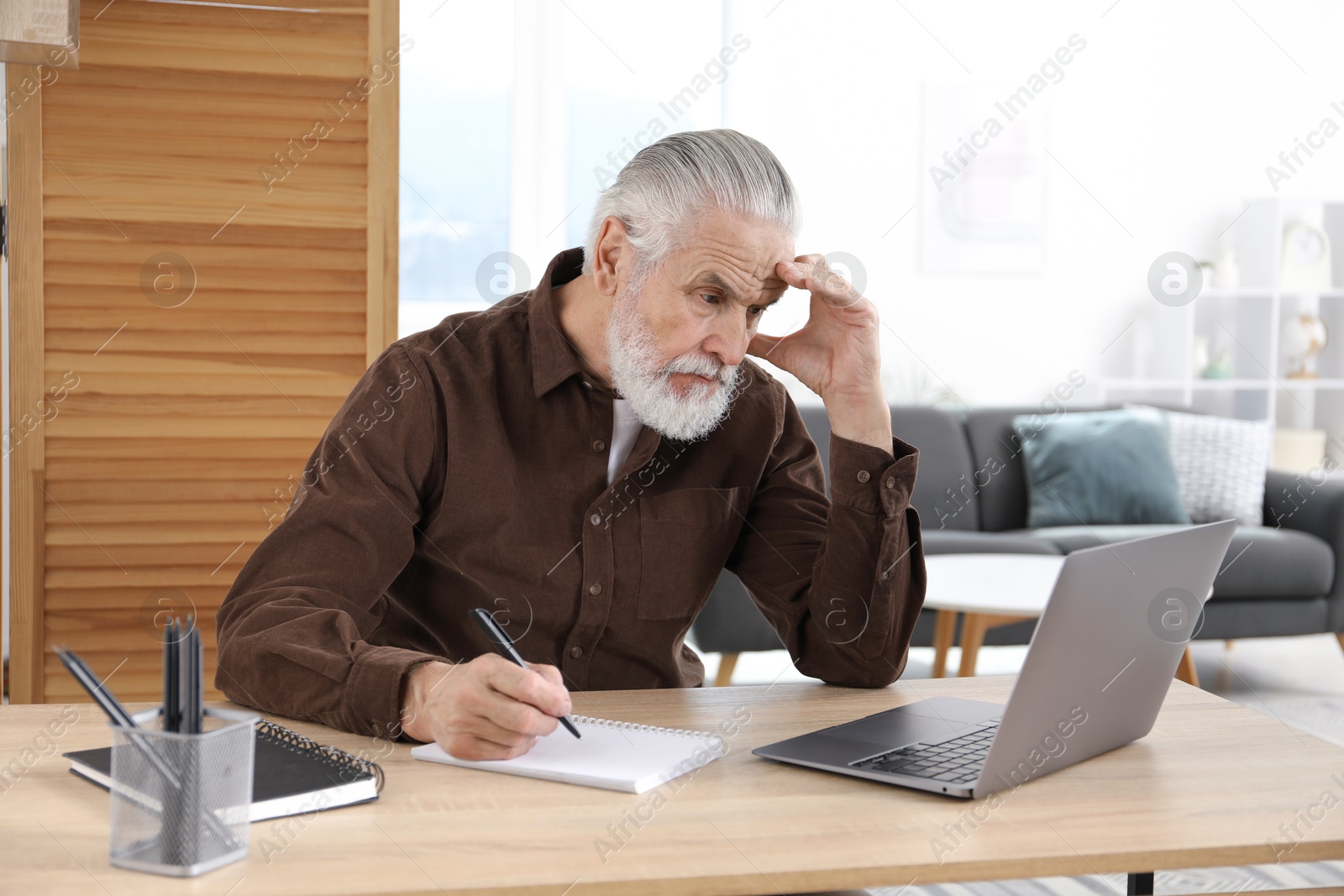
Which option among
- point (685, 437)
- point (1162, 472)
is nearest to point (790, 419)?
point (685, 437)

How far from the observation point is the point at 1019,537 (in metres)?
4.08

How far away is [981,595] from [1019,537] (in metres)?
0.92

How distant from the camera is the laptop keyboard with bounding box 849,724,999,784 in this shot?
103 cm

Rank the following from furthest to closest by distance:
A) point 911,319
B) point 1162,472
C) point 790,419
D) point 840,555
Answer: point 911,319, point 1162,472, point 790,419, point 840,555

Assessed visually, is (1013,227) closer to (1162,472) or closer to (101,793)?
(1162,472)

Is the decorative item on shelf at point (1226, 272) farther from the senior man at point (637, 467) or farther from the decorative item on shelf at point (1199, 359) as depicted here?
the senior man at point (637, 467)

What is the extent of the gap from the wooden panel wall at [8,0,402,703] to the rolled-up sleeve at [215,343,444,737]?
3.39ft

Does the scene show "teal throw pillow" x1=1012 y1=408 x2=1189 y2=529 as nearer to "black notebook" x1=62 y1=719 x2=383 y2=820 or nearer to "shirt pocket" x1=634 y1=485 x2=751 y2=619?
"shirt pocket" x1=634 y1=485 x2=751 y2=619

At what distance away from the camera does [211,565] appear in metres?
2.51

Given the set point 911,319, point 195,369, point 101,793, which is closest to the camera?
point 101,793

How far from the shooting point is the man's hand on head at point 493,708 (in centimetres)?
101

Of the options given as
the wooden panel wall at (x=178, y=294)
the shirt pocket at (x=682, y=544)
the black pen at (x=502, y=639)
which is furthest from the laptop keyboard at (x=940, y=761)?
the wooden panel wall at (x=178, y=294)

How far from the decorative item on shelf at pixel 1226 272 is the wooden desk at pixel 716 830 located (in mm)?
5024

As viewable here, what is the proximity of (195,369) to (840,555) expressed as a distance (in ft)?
5.06
